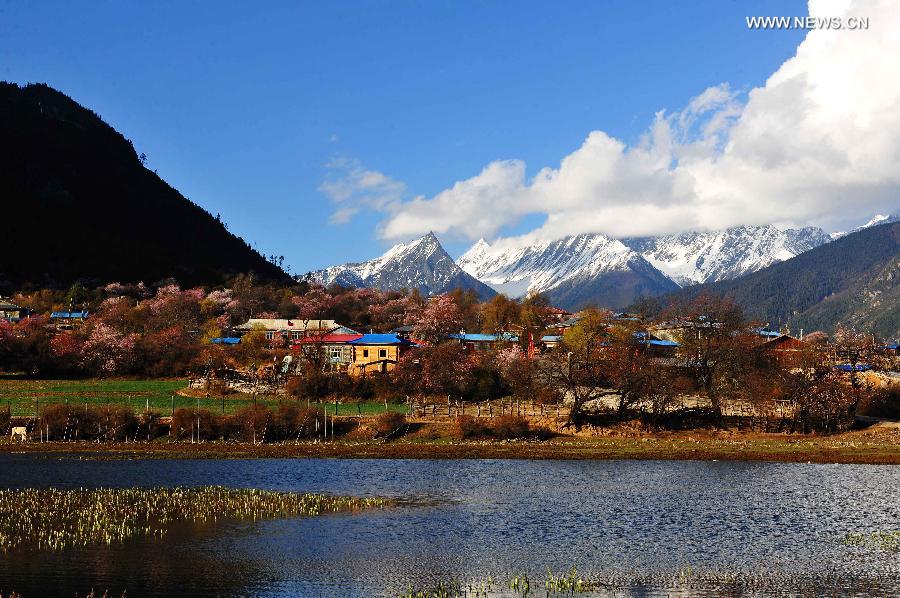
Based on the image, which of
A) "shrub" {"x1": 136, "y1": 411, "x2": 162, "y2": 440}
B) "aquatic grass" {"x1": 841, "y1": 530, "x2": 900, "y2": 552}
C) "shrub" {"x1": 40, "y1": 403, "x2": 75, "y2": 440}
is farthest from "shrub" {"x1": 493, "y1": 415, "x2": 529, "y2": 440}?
"aquatic grass" {"x1": 841, "y1": 530, "x2": 900, "y2": 552}

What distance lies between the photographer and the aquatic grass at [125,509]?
39.7 metres

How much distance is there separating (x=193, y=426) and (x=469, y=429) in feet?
83.3

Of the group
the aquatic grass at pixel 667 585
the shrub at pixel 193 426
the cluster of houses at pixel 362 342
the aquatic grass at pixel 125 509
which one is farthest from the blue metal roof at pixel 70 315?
the aquatic grass at pixel 667 585

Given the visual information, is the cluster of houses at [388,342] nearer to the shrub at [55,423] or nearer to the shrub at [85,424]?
the shrub at [85,424]

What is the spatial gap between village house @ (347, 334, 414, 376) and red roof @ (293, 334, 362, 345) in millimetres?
6893

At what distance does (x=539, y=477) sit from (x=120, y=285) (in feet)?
522

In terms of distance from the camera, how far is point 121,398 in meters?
97.1

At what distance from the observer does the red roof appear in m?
140

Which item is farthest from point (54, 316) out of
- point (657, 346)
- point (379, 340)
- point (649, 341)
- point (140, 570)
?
point (140, 570)

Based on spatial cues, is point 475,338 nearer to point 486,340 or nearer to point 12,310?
point 486,340

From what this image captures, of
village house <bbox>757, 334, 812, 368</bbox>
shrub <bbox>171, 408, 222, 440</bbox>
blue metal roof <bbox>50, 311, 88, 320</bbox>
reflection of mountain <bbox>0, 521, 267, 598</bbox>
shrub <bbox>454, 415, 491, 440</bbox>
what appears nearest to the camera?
reflection of mountain <bbox>0, 521, 267, 598</bbox>

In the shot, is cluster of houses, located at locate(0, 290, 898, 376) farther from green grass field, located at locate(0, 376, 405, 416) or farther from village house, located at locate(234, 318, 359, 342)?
green grass field, located at locate(0, 376, 405, 416)

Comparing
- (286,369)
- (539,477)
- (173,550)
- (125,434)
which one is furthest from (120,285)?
(173,550)

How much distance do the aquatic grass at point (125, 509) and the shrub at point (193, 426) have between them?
2743cm
